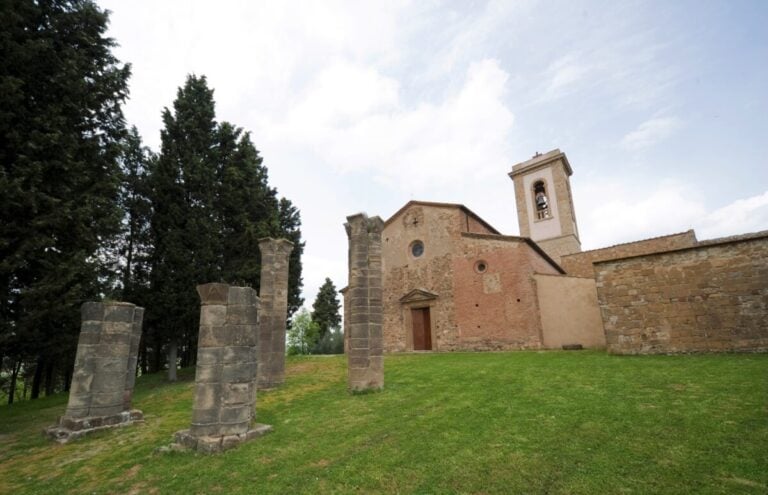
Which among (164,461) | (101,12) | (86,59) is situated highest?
(101,12)

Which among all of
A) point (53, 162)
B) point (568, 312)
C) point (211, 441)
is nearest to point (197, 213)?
point (53, 162)

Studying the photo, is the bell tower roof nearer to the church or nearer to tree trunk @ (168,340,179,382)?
the church

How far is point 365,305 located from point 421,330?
12.6 meters

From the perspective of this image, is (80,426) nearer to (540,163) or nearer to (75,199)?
(75,199)

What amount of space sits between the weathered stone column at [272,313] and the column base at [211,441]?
4889mm

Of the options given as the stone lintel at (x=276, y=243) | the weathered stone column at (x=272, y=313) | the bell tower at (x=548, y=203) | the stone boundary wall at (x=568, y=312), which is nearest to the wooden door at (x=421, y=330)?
the stone boundary wall at (x=568, y=312)

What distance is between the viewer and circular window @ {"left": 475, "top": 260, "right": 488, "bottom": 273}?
64.2 ft

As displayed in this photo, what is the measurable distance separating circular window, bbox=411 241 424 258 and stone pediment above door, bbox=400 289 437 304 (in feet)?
7.80

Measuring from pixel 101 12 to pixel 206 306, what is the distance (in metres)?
11.9

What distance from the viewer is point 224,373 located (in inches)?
233

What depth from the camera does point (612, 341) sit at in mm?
11781

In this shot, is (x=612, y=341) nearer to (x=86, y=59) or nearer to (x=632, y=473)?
(x=632, y=473)

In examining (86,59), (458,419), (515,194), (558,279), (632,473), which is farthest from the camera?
(515,194)

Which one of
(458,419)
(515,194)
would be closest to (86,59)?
(458,419)
